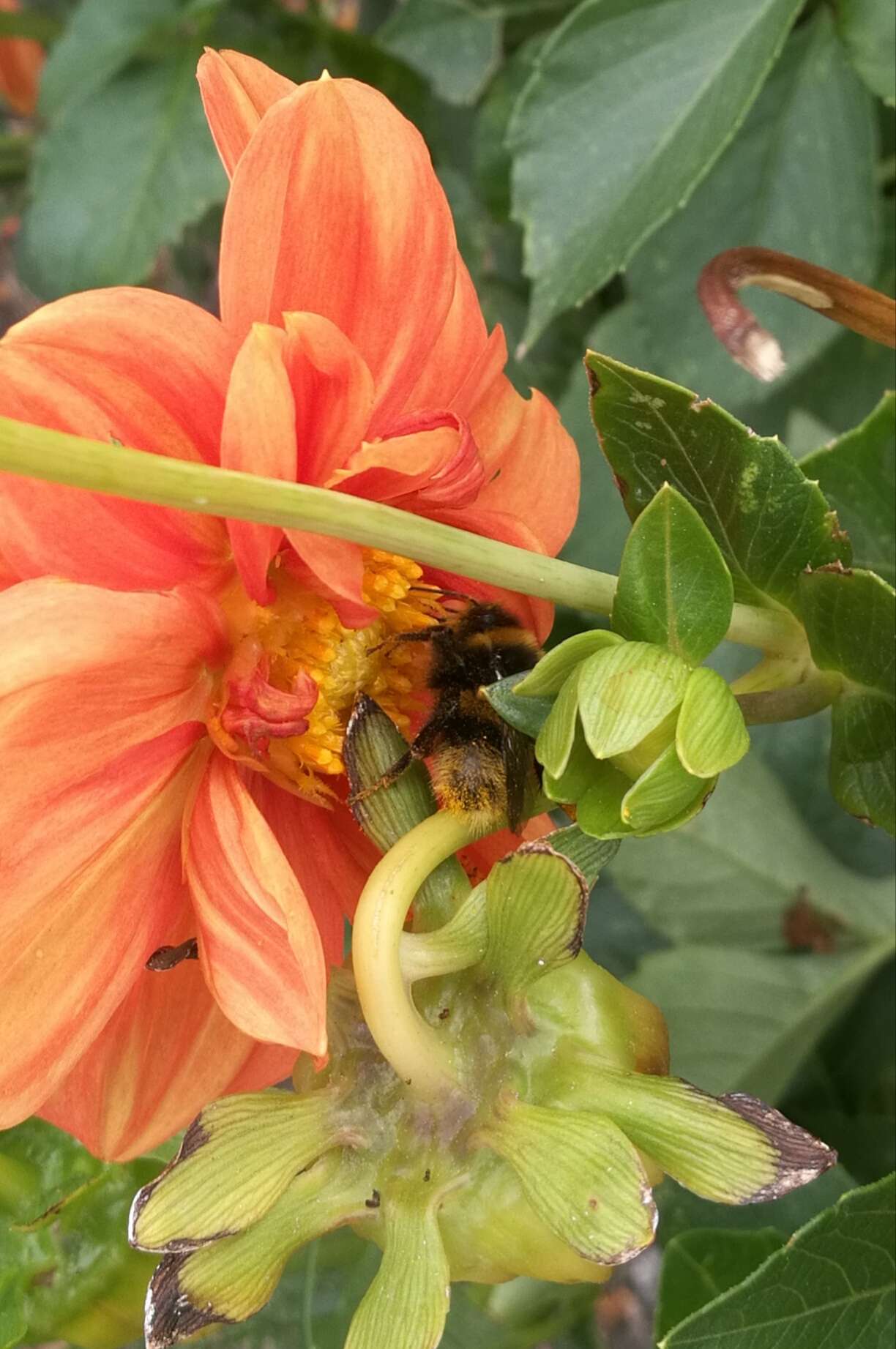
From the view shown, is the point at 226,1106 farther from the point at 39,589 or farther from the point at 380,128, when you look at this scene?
the point at 380,128

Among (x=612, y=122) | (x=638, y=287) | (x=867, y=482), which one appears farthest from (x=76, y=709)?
(x=638, y=287)

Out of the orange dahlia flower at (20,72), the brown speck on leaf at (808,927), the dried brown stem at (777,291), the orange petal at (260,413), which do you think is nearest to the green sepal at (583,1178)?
the orange petal at (260,413)

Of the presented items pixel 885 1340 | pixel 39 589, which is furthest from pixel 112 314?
pixel 885 1340

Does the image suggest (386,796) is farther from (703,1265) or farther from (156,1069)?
(703,1265)

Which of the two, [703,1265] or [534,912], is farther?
[703,1265]

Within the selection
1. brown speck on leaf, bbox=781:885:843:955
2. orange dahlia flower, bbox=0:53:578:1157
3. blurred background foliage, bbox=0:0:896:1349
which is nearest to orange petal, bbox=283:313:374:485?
orange dahlia flower, bbox=0:53:578:1157

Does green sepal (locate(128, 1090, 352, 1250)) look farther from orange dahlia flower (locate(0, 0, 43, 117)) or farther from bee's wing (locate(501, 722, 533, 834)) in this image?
orange dahlia flower (locate(0, 0, 43, 117))
